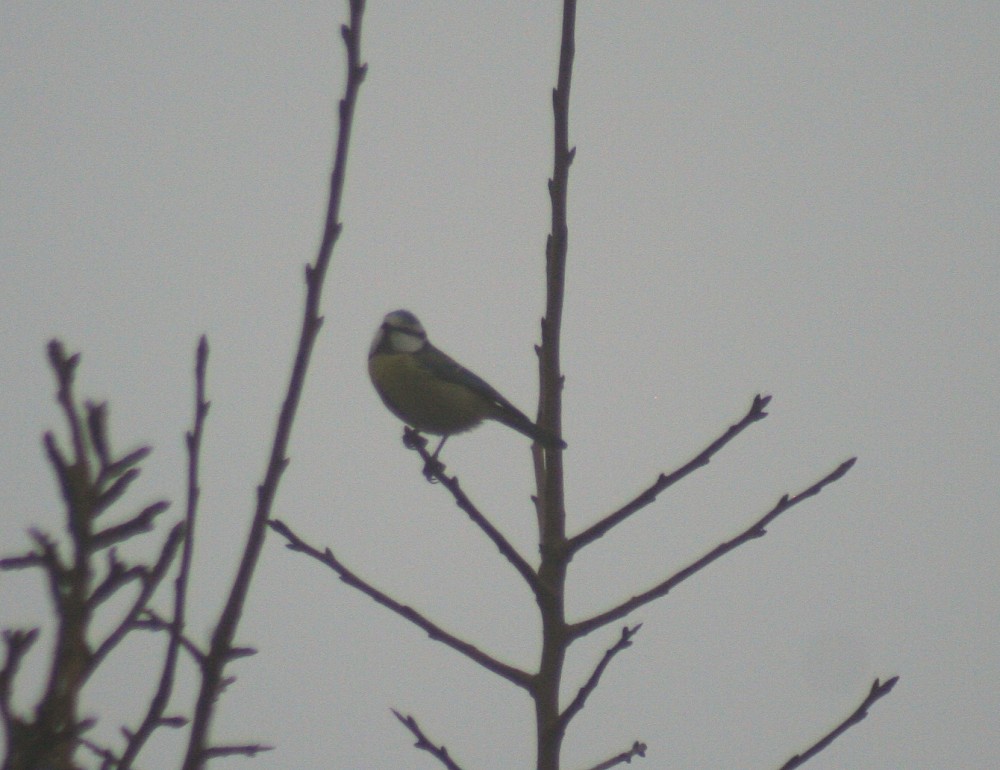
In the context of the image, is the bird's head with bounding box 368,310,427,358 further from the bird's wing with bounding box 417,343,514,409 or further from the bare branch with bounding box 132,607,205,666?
the bare branch with bounding box 132,607,205,666

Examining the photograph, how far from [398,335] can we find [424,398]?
0.80m

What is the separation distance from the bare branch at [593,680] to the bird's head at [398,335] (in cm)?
472

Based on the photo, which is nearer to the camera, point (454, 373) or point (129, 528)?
point (129, 528)

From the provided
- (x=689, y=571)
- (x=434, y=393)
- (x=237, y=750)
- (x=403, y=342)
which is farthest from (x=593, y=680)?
(x=403, y=342)

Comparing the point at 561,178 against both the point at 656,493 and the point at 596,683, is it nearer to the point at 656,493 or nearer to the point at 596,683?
the point at 656,493

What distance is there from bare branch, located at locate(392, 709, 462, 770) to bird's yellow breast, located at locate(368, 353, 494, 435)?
4.15m

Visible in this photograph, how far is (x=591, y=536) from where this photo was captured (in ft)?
7.57

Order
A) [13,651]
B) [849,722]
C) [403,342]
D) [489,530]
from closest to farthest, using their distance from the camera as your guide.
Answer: [13,651]
[849,722]
[489,530]
[403,342]

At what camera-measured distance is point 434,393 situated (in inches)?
257

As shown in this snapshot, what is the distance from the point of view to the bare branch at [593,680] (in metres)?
2.06

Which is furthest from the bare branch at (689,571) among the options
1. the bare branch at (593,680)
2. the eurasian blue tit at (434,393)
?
the eurasian blue tit at (434,393)

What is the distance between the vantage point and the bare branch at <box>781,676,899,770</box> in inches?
76.2

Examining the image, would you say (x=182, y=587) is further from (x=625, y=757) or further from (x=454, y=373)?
(x=454, y=373)

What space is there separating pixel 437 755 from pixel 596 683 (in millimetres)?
376
